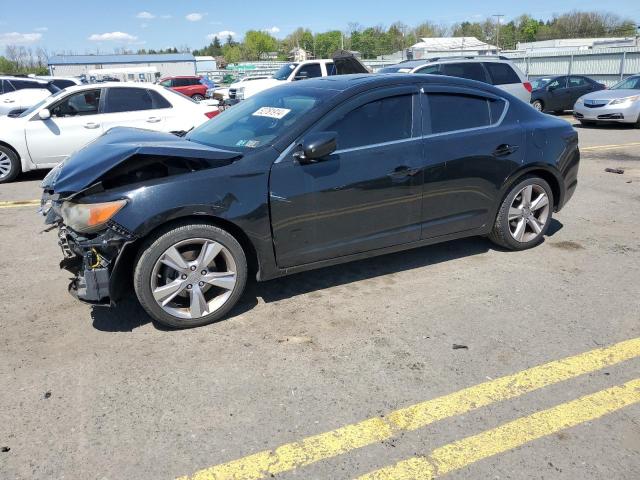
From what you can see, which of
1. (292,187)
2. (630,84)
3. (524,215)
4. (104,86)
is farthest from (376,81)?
(630,84)

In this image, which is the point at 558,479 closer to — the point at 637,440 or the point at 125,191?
the point at 637,440

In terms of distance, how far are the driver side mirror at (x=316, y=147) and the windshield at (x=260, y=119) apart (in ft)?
0.81

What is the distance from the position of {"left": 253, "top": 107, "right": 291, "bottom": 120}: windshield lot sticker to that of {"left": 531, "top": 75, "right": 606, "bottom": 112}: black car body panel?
16.7m

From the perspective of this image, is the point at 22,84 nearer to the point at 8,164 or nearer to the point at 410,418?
the point at 8,164

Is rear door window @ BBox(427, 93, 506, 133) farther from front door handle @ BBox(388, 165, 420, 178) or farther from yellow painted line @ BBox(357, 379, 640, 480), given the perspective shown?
yellow painted line @ BBox(357, 379, 640, 480)

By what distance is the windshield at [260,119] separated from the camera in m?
3.99

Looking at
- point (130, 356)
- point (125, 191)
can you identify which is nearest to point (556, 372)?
point (130, 356)

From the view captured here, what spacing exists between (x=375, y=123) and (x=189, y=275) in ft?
6.01

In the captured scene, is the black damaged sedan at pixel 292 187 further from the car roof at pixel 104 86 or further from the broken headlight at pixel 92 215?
the car roof at pixel 104 86

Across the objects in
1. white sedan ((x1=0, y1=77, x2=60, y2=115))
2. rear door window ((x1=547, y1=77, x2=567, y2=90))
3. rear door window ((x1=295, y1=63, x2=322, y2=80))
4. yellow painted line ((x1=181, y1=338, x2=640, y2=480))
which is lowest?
yellow painted line ((x1=181, y1=338, x2=640, y2=480))

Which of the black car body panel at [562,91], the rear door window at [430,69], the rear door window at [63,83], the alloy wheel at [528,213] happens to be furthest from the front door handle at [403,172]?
the black car body panel at [562,91]

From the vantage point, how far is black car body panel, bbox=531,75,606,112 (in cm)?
1864

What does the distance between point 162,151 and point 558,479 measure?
9.57 ft

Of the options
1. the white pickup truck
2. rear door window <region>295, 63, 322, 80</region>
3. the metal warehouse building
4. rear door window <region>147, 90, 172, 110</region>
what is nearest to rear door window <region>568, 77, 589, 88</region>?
the white pickup truck
